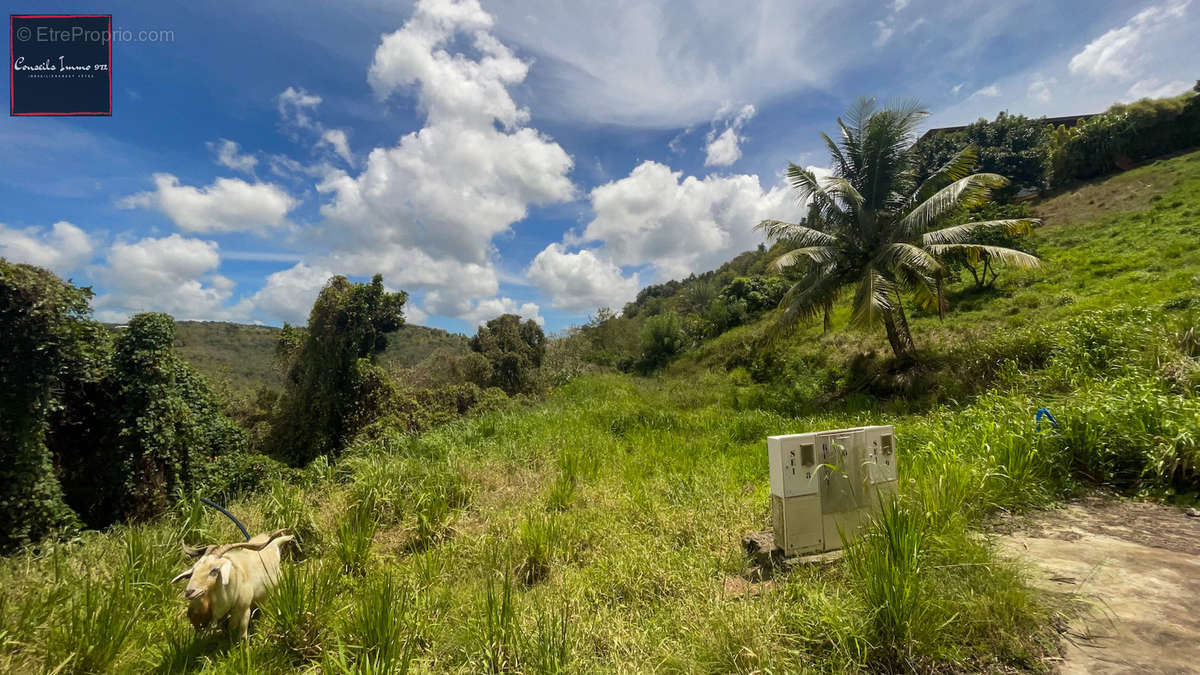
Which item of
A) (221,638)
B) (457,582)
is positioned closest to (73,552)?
(221,638)

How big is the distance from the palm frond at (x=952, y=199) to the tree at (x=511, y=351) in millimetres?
16990

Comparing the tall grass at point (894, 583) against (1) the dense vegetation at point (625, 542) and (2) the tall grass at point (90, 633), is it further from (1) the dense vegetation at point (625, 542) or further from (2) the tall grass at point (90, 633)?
(2) the tall grass at point (90, 633)

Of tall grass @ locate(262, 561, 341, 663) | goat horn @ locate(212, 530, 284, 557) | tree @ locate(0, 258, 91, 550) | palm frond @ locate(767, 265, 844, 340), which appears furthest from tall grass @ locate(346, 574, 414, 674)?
palm frond @ locate(767, 265, 844, 340)

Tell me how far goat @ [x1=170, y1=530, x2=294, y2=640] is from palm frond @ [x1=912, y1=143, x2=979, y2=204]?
1484cm

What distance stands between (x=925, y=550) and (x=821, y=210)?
38.4 ft

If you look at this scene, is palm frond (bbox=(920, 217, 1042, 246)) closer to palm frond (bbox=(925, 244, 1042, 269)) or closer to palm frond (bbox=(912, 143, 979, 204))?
palm frond (bbox=(925, 244, 1042, 269))

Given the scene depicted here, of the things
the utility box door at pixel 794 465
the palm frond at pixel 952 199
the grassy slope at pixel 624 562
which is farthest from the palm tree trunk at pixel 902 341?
the utility box door at pixel 794 465

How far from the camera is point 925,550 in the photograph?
8.27ft

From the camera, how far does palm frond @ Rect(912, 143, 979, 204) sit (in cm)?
1148

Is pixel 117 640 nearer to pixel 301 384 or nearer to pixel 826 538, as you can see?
pixel 826 538

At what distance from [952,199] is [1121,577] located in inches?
426

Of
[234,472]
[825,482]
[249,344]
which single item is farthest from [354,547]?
[249,344]

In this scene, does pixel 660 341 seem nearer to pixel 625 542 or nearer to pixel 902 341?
pixel 902 341

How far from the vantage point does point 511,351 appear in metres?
22.5
